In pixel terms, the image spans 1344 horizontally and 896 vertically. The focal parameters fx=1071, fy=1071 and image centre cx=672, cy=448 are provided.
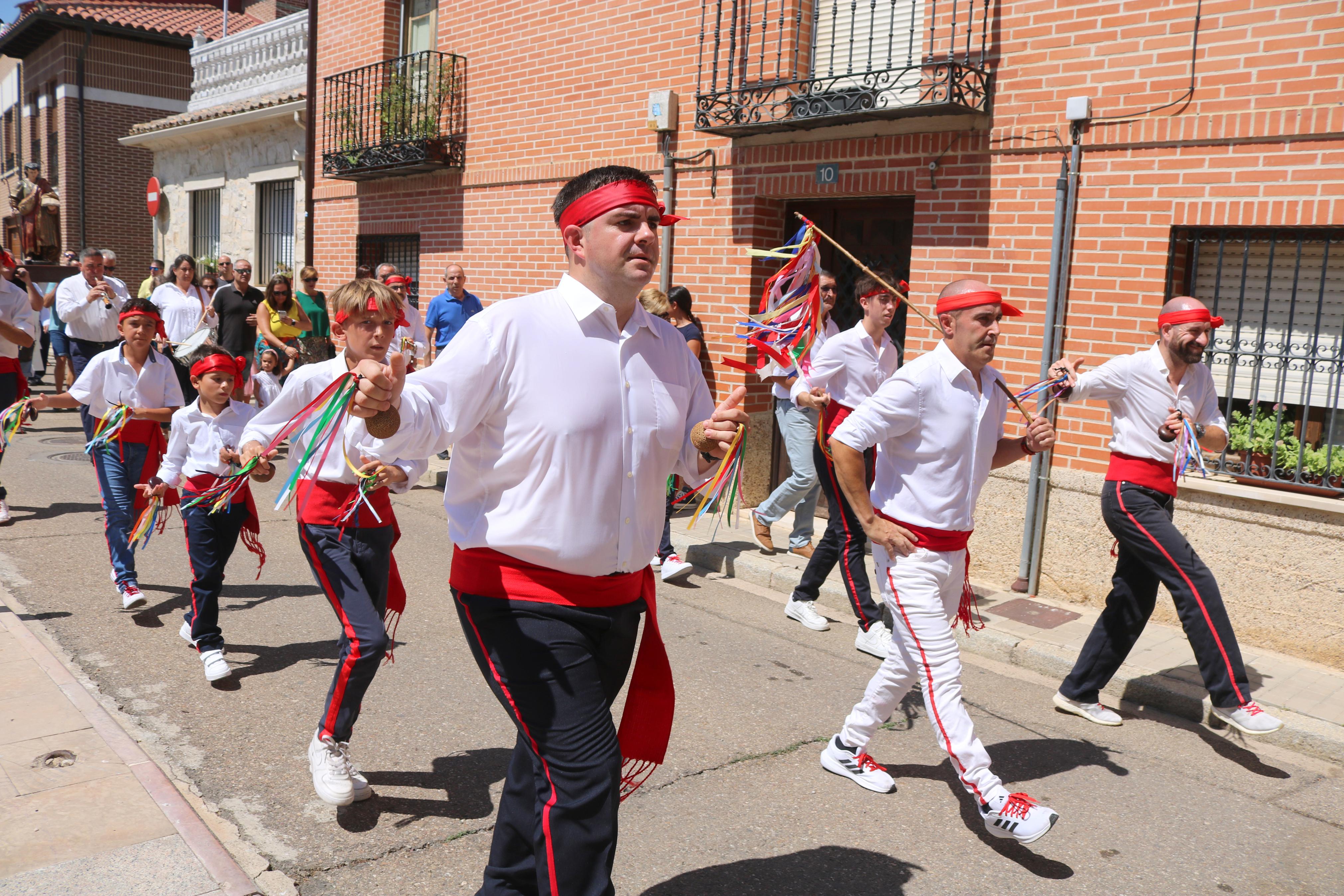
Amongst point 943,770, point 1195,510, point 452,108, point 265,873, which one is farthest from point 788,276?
point 452,108

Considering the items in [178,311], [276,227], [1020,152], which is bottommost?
[178,311]

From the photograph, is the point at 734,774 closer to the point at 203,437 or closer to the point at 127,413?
the point at 203,437

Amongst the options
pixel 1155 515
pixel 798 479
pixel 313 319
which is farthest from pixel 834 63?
pixel 313 319

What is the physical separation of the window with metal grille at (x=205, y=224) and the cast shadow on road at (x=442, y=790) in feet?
56.8

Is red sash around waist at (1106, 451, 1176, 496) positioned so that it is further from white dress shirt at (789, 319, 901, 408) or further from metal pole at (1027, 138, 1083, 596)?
metal pole at (1027, 138, 1083, 596)

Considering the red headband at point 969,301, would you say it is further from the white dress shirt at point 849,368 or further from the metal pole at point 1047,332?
the metal pole at point 1047,332

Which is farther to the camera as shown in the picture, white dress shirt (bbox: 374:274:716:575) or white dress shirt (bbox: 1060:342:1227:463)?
white dress shirt (bbox: 1060:342:1227:463)

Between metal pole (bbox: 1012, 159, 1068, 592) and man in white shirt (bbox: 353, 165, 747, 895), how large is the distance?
4.83m

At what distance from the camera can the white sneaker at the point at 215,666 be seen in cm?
509

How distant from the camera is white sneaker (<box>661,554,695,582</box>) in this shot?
7.55 m

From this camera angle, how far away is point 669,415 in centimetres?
282

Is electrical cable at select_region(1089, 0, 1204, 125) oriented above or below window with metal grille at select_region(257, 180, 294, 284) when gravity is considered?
above

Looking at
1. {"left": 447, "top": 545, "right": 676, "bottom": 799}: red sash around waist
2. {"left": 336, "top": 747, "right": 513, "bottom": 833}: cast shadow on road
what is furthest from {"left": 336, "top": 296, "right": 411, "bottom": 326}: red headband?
{"left": 336, "top": 747, "right": 513, "bottom": 833}: cast shadow on road

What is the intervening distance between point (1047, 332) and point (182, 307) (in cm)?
888
